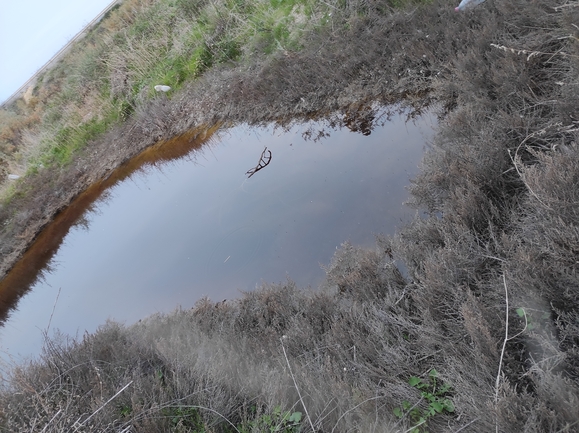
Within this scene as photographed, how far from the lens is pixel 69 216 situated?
9367 mm

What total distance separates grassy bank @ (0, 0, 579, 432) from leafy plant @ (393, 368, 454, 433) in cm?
1

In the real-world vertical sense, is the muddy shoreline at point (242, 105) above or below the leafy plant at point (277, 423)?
above

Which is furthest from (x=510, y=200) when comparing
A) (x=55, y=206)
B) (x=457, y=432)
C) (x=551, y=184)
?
(x=55, y=206)

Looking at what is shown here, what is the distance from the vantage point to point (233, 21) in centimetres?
1002

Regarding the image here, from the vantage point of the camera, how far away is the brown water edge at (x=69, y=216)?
26.9ft

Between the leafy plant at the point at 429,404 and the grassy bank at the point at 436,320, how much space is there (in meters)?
0.01

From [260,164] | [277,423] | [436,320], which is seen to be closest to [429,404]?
[436,320]

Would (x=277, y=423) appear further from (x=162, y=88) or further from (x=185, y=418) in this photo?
(x=162, y=88)

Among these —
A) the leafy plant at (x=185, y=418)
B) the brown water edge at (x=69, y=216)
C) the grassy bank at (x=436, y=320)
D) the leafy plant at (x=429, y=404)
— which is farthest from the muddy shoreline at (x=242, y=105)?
the leafy plant at (x=185, y=418)

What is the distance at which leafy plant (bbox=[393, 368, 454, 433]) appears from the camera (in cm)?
260

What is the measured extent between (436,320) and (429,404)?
65cm

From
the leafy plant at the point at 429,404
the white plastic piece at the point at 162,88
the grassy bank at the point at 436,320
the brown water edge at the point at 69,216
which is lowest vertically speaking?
the leafy plant at the point at 429,404

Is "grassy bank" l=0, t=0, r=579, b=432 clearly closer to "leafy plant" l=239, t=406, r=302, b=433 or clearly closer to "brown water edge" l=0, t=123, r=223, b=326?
"leafy plant" l=239, t=406, r=302, b=433

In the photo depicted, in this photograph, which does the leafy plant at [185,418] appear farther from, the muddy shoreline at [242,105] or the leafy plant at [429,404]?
the muddy shoreline at [242,105]
